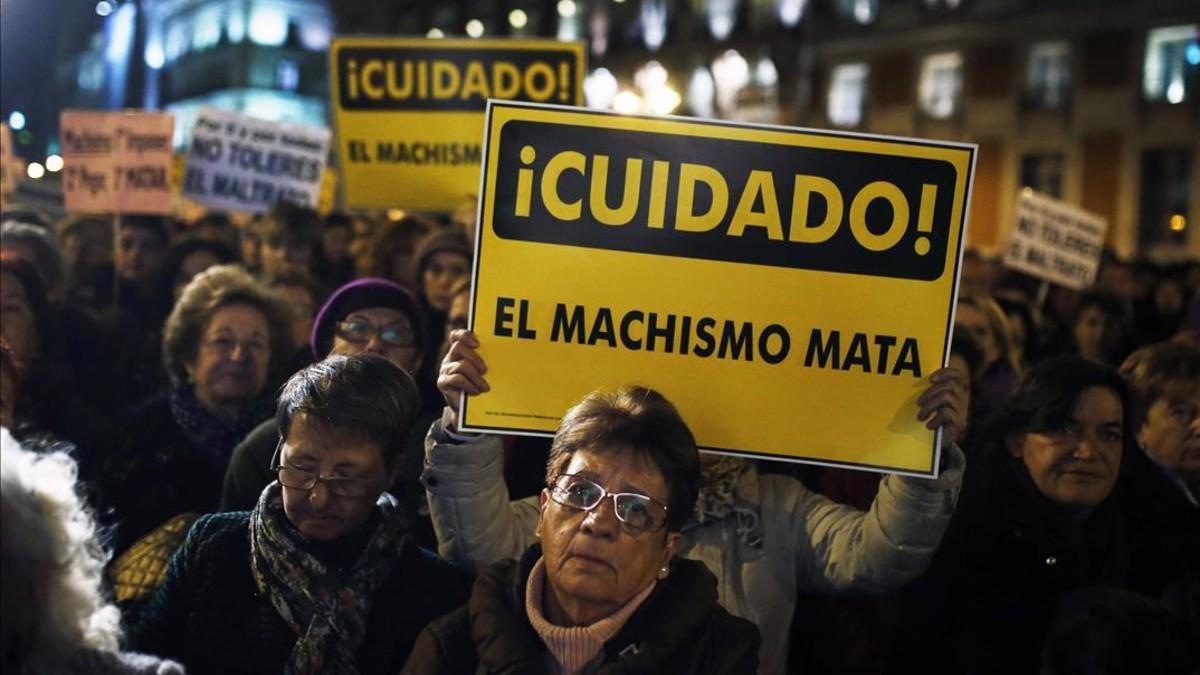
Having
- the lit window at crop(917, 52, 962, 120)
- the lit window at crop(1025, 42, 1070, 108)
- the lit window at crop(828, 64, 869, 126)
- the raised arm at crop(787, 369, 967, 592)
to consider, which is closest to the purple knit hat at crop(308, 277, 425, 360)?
the raised arm at crop(787, 369, 967, 592)

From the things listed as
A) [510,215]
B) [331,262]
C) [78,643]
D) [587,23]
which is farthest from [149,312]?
[587,23]

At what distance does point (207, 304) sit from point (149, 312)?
2.97m

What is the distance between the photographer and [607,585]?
280cm

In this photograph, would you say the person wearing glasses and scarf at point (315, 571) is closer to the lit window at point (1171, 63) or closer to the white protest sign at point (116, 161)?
the white protest sign at point (116, 161)

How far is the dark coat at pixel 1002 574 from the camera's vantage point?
148 inches

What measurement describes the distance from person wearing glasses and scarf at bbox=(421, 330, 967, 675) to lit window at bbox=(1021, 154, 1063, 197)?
107 ft

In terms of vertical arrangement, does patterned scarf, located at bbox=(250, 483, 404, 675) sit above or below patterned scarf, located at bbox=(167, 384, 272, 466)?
below

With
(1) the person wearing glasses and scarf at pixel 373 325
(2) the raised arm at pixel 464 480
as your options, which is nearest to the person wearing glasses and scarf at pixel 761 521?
(2) the raised arm at pixel 464 480

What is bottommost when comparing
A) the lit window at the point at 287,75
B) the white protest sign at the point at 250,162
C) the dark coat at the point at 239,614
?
the dark coat at the point at 239,614

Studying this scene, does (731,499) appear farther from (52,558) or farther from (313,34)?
(313,34)

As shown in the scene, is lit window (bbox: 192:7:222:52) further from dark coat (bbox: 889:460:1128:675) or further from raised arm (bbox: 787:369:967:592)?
raised arm (bbox: 787:369:967:592)

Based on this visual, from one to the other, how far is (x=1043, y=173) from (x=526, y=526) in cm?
3320

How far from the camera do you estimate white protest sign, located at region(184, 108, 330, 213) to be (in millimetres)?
10359

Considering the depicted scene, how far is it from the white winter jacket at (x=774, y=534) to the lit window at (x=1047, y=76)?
32485 mm
